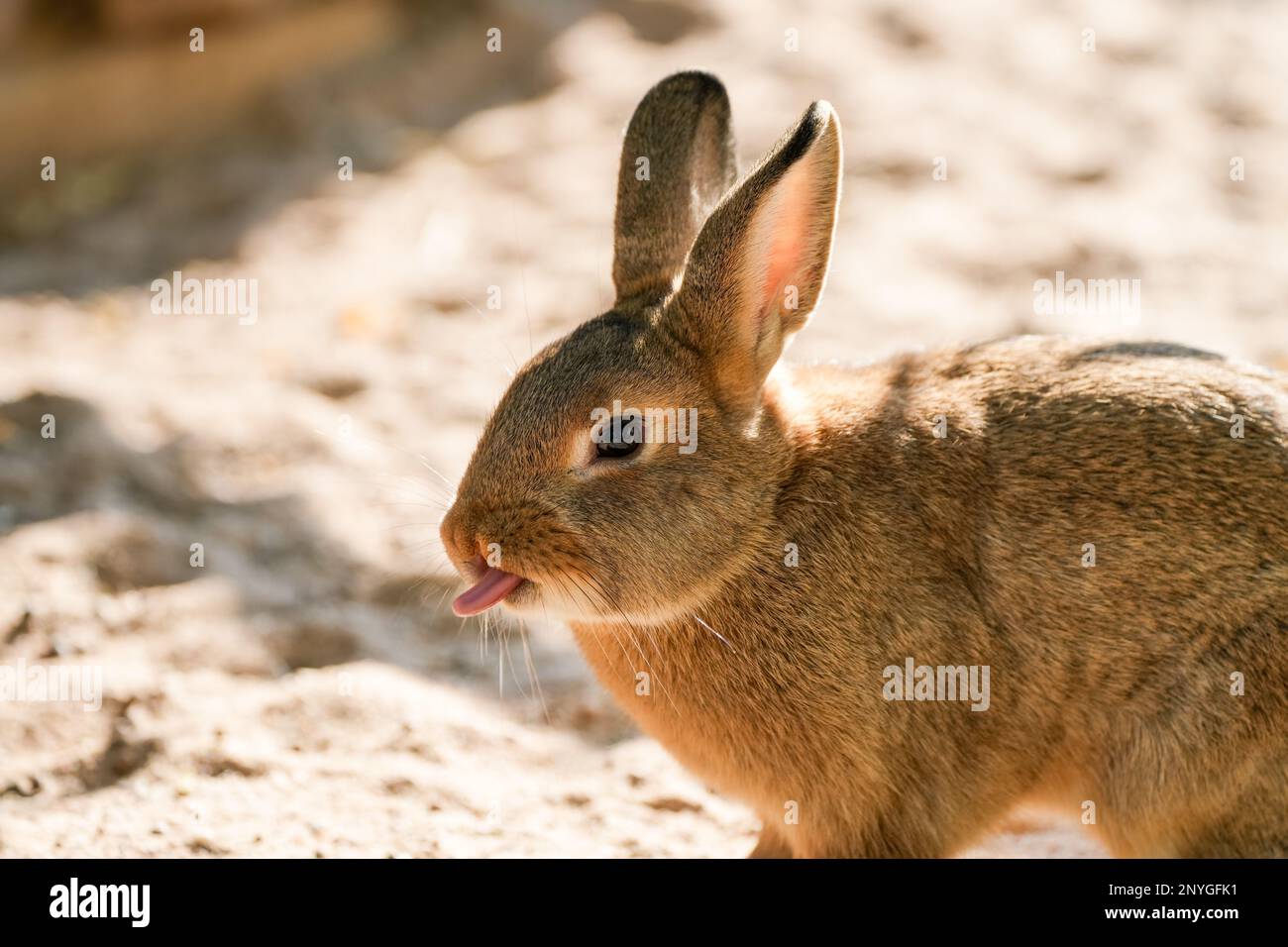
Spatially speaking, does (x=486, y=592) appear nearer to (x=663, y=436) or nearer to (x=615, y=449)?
(x=615, y=449)

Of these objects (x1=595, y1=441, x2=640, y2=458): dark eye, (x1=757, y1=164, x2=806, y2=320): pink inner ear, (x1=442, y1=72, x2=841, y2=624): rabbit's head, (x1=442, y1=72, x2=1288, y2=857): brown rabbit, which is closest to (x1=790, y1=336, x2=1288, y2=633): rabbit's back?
(x1=442, y1=72, x2=1288, y2=857): brown rabbit

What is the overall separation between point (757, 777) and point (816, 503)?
787 mm

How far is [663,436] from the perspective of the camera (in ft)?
13.0

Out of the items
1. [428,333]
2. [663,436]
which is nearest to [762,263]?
[663,436]

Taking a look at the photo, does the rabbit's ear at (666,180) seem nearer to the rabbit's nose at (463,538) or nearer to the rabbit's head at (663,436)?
the rabbit's head at (663,436)

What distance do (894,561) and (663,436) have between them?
74 cm

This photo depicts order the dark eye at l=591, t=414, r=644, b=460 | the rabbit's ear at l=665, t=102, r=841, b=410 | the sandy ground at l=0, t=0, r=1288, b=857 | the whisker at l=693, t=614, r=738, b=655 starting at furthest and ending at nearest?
the sandy ground at l=0, t=0, r=1288, b=857
the whisker at l=693, t=614, r=738, b=655
the dark eye at l=591, t=414, r=644, b=460
the rabbit's ear at l=665, t=102, r=841, b=410

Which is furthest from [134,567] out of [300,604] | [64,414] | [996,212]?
[996,212]

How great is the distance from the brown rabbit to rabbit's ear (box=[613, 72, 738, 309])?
0.21 m

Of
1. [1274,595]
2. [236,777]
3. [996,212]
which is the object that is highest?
[996,212]

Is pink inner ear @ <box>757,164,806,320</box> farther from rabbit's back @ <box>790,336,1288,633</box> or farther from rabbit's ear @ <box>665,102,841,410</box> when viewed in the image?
rabbit's back @ <box>790,336,1288,633</box>

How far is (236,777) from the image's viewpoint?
450 centimetres

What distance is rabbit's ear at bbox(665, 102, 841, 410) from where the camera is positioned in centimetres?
383

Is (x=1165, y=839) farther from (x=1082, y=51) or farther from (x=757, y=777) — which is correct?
(x=1082, y=51)
